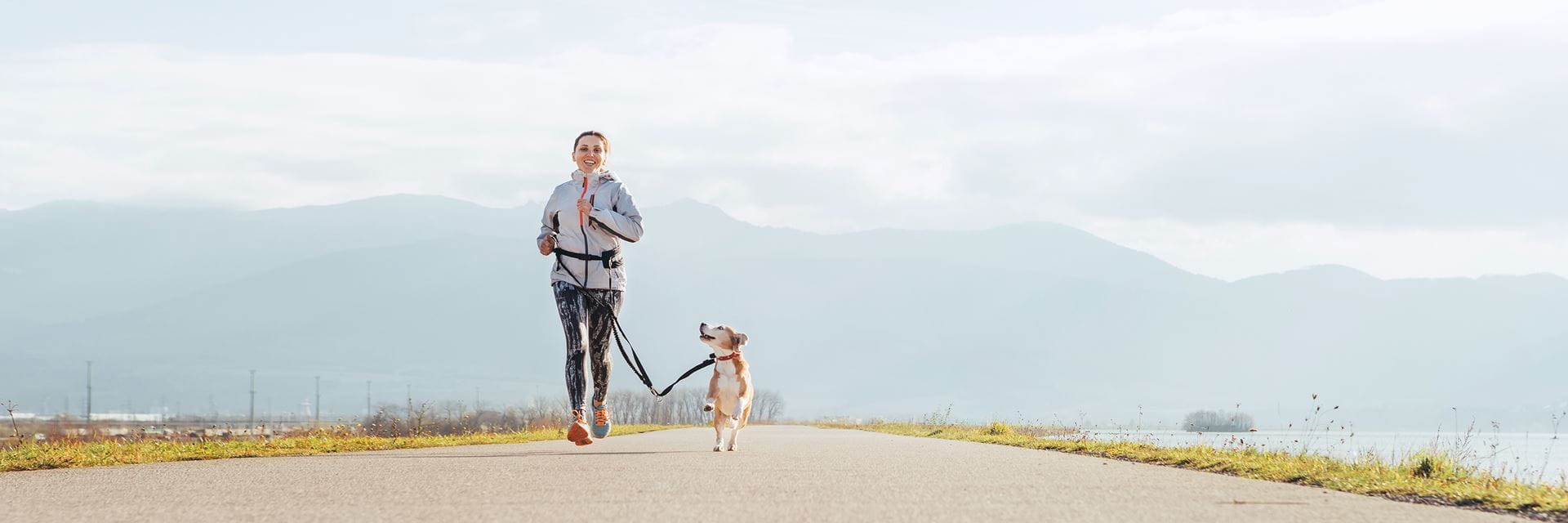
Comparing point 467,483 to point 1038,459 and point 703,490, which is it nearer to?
point 703,490

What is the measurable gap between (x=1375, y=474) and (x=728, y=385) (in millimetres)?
4962

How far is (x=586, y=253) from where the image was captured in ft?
39.2

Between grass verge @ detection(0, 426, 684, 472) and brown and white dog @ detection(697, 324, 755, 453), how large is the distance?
3.11 metres

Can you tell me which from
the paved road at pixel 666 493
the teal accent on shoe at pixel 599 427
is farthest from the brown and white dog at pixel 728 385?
the paved road at pixel 666 493

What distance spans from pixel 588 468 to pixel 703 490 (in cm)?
193

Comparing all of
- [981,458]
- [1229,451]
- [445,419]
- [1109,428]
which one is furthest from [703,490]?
[445,419]

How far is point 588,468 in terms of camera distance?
929 centimetres

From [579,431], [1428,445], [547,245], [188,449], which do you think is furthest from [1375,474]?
[188,449]

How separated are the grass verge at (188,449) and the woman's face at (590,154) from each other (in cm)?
310

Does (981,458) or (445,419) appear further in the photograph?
(445,419)

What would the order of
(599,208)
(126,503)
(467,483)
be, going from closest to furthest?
(126,503) → (467,483) → (599,208)

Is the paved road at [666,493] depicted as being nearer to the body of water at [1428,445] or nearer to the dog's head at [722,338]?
the dog's head at [722,338]

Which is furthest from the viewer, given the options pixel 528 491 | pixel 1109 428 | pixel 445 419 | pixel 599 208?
pixel 445 419

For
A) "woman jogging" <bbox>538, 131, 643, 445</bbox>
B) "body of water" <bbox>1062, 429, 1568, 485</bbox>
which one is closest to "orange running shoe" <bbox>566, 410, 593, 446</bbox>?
"woman jogging" <bbox>538, 131, 643, 445</bbox>
